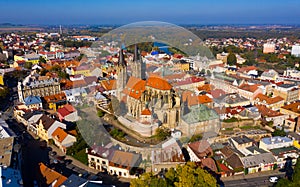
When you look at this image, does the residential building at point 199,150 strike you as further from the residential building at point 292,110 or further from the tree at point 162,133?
the residential building at point 292,110

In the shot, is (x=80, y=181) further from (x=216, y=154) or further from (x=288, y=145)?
(x=288, y=145)

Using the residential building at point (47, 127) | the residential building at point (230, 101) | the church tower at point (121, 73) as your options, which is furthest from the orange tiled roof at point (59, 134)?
the residential building at point (230, 101)

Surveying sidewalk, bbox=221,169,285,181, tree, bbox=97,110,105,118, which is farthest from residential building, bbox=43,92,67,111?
sidewalk, bbox=221,169,285,181

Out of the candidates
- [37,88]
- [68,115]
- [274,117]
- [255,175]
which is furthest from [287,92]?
[37,88]

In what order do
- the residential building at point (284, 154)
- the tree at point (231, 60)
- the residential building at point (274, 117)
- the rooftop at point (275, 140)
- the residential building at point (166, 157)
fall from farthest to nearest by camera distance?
the tree at point (231, 60) → the residential building at point (274, 117) → the rooftop at point (275, 140) → the residential building at point (284, 154) → the residential building at point (166, 157)

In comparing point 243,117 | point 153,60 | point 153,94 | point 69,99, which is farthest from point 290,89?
point 69,99
